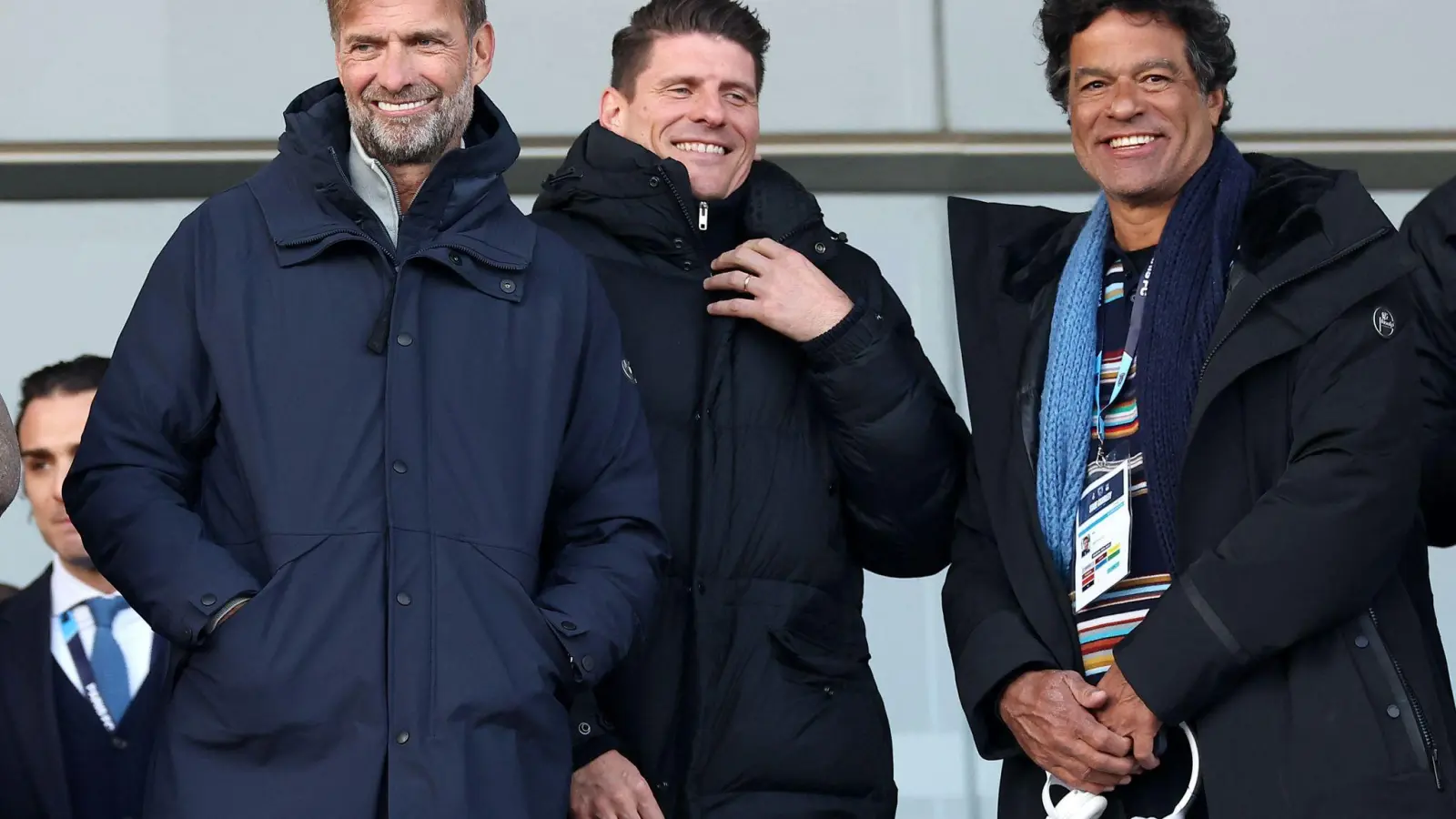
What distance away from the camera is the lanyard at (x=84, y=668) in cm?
341

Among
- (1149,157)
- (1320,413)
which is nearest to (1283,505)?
(1320,413)

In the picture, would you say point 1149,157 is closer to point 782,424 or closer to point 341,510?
point 782,424

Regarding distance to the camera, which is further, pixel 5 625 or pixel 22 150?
pixel 22 150

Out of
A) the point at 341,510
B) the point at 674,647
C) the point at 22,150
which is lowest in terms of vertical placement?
the point at 674,647


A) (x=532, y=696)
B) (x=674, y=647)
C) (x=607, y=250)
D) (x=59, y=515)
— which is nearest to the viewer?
(x=532, y=696)

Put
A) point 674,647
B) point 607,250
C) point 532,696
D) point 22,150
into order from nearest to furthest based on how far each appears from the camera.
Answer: point 532,696, point 674,647, point 607,250, point 22,150

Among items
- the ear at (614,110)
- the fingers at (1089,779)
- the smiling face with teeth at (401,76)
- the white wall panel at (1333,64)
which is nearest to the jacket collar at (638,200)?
the ear at (614,110)

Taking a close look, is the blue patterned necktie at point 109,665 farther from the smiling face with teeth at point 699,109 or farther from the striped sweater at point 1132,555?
the striped sweater at point 1132,555

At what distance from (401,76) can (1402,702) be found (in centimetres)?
160

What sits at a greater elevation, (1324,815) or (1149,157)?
(1149,157)

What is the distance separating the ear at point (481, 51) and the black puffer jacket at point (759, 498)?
35cm

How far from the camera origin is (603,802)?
3.12m

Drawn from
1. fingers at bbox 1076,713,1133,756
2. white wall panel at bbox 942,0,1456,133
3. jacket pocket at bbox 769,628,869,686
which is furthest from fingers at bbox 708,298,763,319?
white wall panel at bbox 942,0,1456,133

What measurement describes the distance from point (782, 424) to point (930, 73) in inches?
77.9
